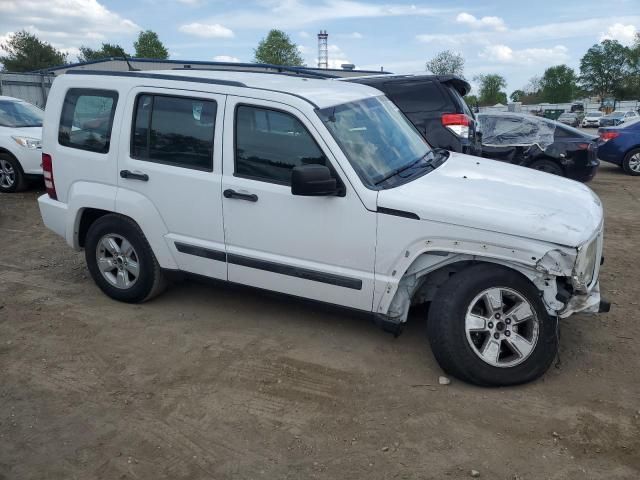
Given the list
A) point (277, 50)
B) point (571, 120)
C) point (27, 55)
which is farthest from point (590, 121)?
point (27, 55)

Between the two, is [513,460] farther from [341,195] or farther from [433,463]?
[341,195]

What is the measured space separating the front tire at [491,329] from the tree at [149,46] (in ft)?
230

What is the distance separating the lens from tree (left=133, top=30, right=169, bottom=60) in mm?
67875

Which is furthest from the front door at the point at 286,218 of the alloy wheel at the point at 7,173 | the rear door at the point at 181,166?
the alloy wheel at the point at 7,173

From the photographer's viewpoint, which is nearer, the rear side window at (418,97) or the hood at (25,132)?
the rear side window at (418,97)

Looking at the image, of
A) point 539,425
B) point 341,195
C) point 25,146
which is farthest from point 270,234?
point 25,146

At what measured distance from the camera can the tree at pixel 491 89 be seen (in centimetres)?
10181

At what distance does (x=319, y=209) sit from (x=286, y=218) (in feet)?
0.91

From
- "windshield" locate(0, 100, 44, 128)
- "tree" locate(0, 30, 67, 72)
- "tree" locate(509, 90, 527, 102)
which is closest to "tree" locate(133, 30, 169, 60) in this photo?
"tree" locate(0, 30, 67, 72)

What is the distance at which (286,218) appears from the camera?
12.9 ft

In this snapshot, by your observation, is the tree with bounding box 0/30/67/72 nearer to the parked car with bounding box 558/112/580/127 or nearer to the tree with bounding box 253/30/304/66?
the tree with bounding box 253/30/304/66

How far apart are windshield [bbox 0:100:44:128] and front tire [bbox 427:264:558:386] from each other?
9.38m

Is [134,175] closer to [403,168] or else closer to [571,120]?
[403,168]

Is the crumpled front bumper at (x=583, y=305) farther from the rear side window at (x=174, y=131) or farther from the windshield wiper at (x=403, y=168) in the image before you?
the rear side window at (x=174, y=131)
